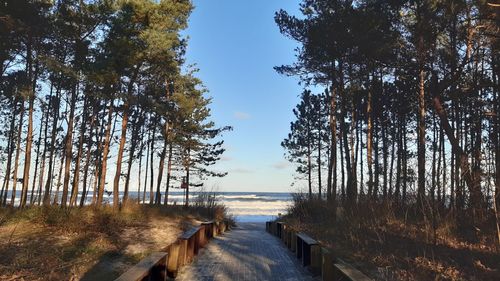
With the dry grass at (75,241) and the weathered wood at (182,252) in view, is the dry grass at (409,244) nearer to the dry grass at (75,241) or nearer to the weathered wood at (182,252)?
the weathered wood at (182,252)

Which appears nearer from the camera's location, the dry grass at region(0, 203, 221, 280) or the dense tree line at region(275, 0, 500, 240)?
the dry grass at region(0, 203, 221, 280)

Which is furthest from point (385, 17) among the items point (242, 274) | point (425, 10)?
point (242, 274)

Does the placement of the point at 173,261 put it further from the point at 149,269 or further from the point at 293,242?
the point at 293,242

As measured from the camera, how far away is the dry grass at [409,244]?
23.9 ft

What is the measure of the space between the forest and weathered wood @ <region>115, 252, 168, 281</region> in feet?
16.6

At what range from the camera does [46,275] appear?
6641mm

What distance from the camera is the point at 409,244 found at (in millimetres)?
9203

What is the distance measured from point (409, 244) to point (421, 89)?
923 centimetres

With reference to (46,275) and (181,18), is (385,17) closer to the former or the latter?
(181,18)

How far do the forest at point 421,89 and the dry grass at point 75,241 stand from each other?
533 cm

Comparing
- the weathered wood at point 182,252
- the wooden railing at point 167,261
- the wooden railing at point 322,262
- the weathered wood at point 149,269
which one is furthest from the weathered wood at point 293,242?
the weathered wood at point 149,269

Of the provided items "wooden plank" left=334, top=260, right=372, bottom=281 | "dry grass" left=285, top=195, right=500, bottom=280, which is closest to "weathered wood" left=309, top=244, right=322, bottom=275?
"dry grass" left=285, top=195, right=500, bottom=280

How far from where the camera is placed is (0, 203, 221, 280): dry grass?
23.4ft

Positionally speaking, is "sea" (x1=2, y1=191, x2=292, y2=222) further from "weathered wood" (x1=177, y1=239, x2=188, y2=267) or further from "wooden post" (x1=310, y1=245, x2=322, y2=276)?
"wooden post" (x1=310, y1=245, x2=322, y2=276)
